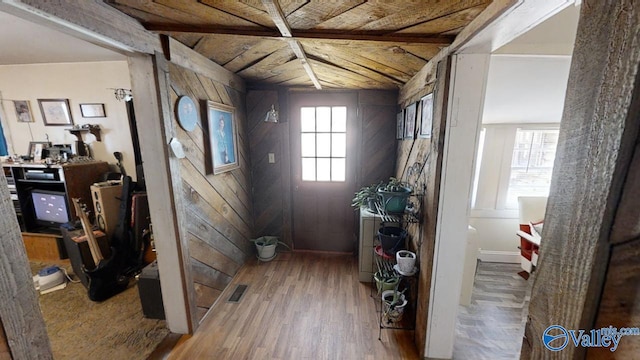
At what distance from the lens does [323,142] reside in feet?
10.2

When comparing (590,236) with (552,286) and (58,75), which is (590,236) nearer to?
(552,286)

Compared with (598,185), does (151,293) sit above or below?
below

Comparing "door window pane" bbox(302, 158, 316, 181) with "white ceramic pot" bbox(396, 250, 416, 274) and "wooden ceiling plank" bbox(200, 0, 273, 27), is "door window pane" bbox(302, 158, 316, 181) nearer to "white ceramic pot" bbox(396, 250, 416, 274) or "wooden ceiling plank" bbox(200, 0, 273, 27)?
"white ceramic pot" bbox(396, 250, 416, 274)

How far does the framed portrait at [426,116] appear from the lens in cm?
165

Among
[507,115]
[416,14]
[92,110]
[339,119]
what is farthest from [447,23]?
[92,110]

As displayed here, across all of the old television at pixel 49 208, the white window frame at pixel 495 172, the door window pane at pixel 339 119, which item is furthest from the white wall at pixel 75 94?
the white window frame at pixel 495 172

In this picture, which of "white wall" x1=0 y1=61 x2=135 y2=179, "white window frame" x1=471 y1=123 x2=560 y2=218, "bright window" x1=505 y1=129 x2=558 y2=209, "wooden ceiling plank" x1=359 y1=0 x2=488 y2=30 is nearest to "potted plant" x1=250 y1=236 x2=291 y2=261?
"white wall" x1=0 y1=61 x2=135 y2=179

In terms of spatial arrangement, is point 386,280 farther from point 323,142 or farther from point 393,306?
point 323,142

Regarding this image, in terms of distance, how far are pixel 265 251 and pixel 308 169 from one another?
1226 millimetres

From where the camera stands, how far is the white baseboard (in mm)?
3172

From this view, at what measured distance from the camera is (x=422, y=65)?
1801 mm

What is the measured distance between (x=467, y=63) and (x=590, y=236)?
4.39ft

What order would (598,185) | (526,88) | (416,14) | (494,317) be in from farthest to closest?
1. (494,317)
2. (526,88)
3. (416,14)
4. (598,185)

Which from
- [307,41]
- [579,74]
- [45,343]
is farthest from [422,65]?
[45,343]
